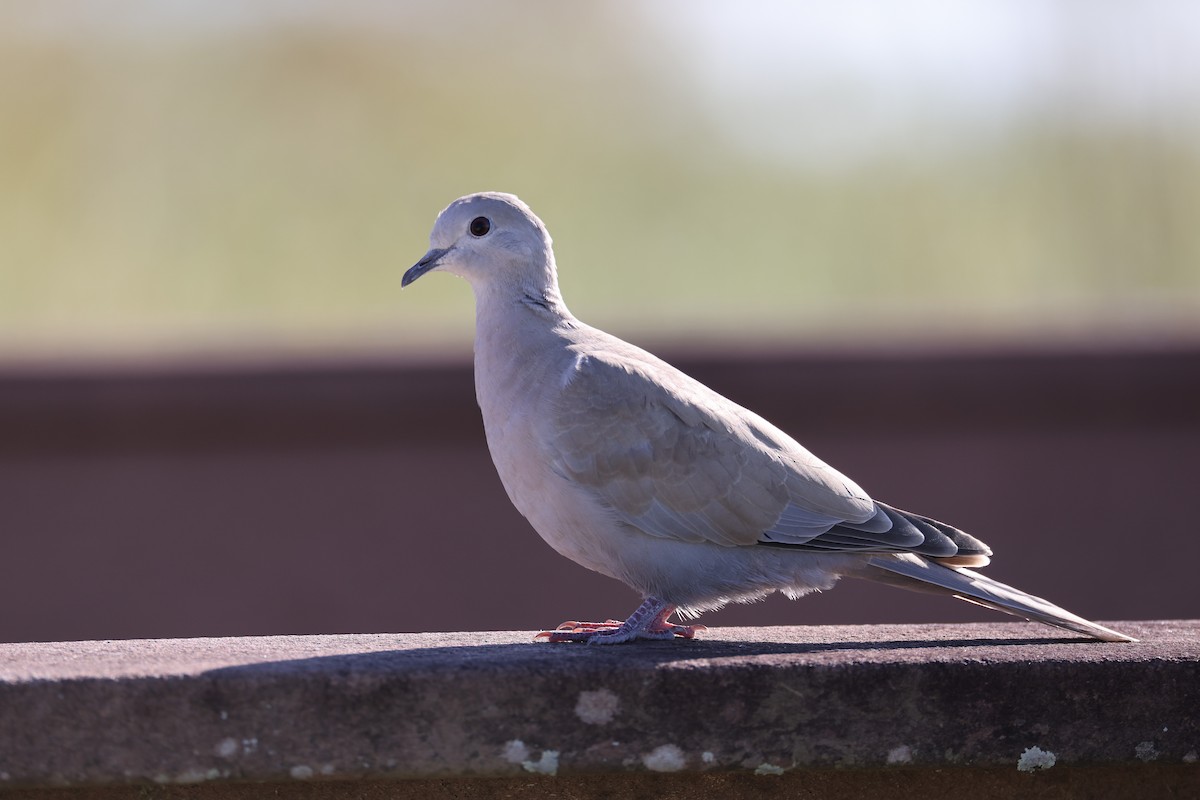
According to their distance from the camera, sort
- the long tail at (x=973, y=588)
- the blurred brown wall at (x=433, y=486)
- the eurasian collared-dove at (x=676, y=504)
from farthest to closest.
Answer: the blurred brown wall at (x=433, y=486) → the eurasian collared-dove at (x=676, y=504) → the long tail at (x=973, y=588)

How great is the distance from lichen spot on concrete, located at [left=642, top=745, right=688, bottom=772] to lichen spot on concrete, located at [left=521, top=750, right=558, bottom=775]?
16 centimetres

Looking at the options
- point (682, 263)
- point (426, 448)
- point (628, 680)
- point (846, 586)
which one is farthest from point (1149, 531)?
point (682, 263)

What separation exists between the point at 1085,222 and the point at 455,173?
643 centimetres

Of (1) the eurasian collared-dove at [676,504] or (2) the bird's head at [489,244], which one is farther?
(2) the bird's head at [489,244]

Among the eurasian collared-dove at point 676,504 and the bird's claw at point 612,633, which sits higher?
the eurasian collared-dove at point 676,504

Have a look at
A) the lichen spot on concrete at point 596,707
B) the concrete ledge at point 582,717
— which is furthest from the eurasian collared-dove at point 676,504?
the lichen spot on concrete at point 596,707

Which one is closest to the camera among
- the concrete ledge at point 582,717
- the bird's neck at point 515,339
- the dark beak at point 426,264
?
the concrete ledge at point 582,717

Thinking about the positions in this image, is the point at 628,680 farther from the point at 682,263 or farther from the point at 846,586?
the point at 682,263

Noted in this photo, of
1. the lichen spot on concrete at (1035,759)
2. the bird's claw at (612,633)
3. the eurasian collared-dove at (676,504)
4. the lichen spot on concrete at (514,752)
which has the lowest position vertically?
the lichen spot on concrete at (1035,759)

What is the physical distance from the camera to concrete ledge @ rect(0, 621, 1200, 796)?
7.47 ft

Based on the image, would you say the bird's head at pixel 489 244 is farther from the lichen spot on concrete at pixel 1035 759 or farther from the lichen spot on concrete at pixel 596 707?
the lichen spot on concrete at pixel 1035 759

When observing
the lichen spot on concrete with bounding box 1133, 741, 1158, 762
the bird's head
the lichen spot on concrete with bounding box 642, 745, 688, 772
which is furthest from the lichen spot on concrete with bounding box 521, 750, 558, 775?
the bird's head

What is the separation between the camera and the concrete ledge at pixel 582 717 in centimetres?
228

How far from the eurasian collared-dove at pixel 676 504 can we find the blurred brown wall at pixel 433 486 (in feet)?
9.63
